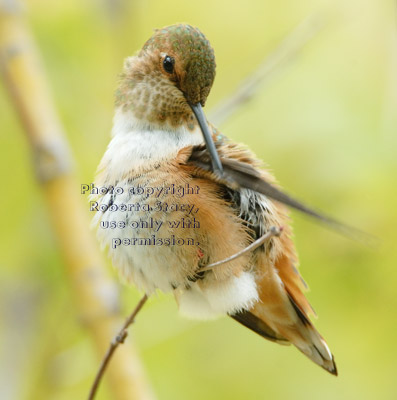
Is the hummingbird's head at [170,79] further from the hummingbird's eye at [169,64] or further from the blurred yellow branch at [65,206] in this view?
the blurred yellow branch at [65,206]

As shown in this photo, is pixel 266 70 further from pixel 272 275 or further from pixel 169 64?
pixel 272 275

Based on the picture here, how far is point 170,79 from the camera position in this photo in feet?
9.46

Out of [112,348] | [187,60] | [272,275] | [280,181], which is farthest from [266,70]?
[112,348]

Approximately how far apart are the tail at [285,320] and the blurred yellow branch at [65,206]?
673mm

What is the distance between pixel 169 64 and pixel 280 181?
3.32 ft

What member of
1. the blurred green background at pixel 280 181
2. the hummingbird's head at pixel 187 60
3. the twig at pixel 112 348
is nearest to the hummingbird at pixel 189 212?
the hummingbird's head at pixel 187 60

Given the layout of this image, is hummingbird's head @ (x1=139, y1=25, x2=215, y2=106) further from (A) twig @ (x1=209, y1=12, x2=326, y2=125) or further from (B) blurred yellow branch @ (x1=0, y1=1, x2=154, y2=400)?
(B) blurred yellow branch @ (x1=0, y1=1, x2=154, y2=400)

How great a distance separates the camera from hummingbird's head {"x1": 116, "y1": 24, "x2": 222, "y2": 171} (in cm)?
271

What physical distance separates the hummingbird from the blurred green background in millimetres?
423

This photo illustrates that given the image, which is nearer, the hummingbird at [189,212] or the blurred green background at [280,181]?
the hummingbird at [189,212]

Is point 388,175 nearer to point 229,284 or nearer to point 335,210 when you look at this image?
point 335,210

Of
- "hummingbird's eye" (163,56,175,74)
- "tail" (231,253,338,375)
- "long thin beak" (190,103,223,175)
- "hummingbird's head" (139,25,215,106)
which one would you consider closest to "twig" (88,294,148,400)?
"long thin beak" (190,103,223,175)

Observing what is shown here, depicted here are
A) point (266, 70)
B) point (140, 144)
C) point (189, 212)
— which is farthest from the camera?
point (266, 70)

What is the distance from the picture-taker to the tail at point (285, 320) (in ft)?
9.70
